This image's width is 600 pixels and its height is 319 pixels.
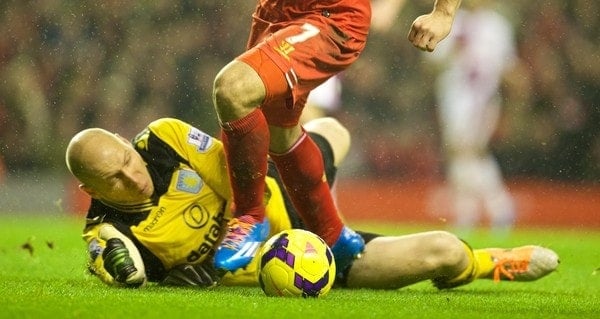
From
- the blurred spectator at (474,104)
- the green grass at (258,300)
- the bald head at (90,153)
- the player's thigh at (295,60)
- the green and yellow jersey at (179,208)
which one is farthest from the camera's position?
the blurred spectator at (474,104)

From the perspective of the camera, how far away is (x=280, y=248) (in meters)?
4.51

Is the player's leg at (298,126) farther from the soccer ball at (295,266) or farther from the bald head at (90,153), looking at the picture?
the bald head at (90,153)

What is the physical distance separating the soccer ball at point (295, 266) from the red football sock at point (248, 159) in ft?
0.80

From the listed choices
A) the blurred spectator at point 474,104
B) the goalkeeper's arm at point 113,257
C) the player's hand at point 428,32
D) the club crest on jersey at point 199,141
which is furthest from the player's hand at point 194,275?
the blurred spectator at point 474,104


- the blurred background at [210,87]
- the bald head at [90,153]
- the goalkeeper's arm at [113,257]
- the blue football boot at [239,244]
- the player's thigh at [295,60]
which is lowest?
the blurred background at [210,87]

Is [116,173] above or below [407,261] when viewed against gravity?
above

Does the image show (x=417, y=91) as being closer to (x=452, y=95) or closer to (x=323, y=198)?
(x=452, y=95)

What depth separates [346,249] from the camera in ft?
16.9

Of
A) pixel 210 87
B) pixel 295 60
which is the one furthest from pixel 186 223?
pixel 210 87

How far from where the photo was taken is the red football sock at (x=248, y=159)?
14.7 feet

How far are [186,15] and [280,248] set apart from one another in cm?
883

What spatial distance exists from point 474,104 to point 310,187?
658 centimetres

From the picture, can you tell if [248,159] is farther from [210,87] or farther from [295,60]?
[210,87]

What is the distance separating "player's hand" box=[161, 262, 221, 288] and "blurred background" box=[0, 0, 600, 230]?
7057 mm
